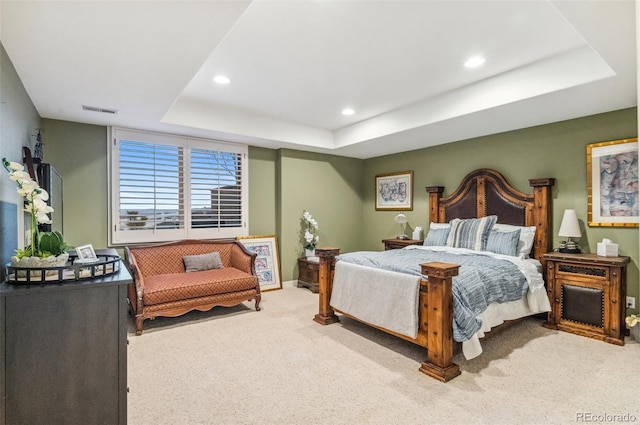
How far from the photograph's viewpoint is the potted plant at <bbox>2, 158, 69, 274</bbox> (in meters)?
1.61

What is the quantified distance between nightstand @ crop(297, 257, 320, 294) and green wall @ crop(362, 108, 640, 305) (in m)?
1.88

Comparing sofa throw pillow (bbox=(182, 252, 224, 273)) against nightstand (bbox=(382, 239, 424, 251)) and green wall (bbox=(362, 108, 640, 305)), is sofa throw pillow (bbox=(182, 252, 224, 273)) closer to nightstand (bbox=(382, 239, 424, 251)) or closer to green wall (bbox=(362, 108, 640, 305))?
nightstand (bbox=(382, 239, 424, 251))

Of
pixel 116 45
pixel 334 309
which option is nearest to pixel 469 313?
pixel 334 309

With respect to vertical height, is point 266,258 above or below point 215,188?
below

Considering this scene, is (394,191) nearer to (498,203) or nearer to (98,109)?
(498,203)

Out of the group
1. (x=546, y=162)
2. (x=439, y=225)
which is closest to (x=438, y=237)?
(x=439, y=225)

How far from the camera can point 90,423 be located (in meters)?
1.56

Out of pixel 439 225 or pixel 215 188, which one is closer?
pixel 439 225

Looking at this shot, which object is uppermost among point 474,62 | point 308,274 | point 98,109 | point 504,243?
point 474,62

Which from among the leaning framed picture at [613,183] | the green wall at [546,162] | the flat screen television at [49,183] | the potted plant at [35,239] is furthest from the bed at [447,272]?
the flat screen television at [49,183]

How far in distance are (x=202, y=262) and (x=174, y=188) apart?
1153mm

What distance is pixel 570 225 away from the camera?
11.7 feet

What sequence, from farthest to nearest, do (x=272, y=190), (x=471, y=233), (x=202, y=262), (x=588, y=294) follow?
(x=272, y=190) < (x=202, y=262) < (x=471, y=233) < (x=588, y=294)

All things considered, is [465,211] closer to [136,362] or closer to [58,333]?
[136,362]
